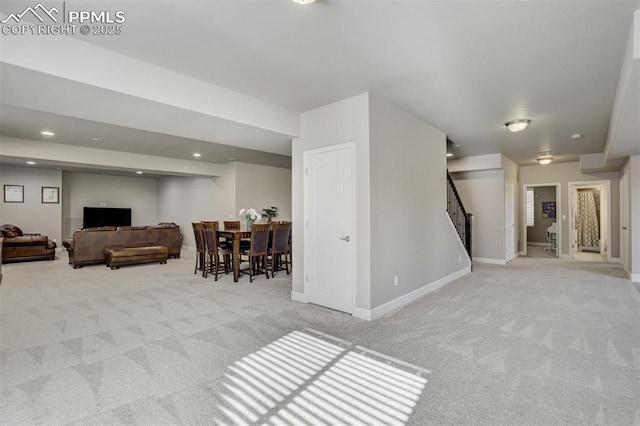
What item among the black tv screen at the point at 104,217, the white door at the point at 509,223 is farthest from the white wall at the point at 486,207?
the black tv screen at the point at 104,217

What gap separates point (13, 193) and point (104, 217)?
2.35 meters

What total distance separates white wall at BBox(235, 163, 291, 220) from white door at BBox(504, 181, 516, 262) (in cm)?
617

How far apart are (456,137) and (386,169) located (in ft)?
8.84

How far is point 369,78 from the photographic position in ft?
10.8

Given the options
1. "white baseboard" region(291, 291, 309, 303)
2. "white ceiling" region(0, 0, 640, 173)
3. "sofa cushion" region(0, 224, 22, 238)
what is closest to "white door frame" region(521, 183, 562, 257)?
"white ceiling" region(0, 0, 640, 173)

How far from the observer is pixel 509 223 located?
315 inches

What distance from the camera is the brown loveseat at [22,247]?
741cm

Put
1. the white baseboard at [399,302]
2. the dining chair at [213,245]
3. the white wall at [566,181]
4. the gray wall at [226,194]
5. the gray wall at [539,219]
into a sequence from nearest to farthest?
the white baseboard at [399,302]
the dining chair at [213,245]
the white wall at [566,181]
the gray wall at [226,194]
the gray wall at [539,219]

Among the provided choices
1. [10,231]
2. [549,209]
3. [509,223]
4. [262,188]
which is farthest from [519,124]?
[10,231]

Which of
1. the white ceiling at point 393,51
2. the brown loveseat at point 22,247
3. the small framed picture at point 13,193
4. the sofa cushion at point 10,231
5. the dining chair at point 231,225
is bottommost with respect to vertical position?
the brown loveseat at point 22,247

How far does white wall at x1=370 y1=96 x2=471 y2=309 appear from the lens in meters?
3.80

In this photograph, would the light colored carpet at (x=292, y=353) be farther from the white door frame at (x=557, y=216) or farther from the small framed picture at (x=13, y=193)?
the small framed picture at (x=13, y=193)

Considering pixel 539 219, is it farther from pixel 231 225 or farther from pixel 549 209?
pixel 231 225

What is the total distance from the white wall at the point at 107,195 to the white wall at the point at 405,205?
1075 cm
